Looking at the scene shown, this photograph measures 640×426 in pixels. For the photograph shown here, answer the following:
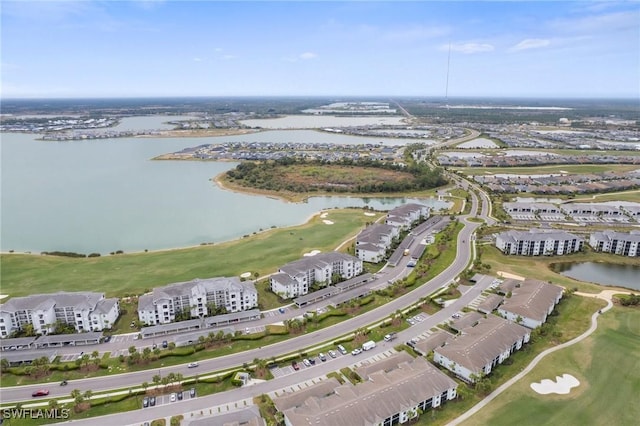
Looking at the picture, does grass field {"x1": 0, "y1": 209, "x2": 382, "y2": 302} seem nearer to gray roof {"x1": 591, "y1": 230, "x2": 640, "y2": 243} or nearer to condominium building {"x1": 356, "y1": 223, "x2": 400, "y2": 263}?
condominium building {"x1": 356, "y1": 223, "x2": 400, "y2": 263}

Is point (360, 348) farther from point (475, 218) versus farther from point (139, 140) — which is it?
point (139, 140)

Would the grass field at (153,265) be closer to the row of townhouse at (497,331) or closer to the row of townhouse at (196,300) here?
the row of townhouse at (196,300)

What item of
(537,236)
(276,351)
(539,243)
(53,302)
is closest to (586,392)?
(276,351)

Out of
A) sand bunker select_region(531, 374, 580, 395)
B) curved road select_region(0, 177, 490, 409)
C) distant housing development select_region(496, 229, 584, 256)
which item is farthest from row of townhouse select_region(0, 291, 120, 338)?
distant housing development select_region(496, 229, 584, 256)

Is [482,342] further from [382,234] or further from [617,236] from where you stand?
[617,236]

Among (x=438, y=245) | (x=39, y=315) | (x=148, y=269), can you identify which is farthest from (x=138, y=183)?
(x=438, y=245)

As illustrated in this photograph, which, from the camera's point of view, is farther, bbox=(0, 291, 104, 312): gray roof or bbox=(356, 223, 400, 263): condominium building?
bbox=(356, 223, 400, 263): condominium building

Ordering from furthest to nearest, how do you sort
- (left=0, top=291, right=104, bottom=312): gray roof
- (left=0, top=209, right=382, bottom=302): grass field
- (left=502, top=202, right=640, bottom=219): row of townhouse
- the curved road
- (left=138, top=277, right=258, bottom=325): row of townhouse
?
1. (left=502, top=202, right=640, bottom=219): row of townhouse
2. (left=0, top=209, right=382, bottom=302): grass field
3. (left=138, top=277, right=258, bottom=325): row of townhouse
4. (left=0, top=291, right=104, bottom=312): gray roof
5. the curved road
